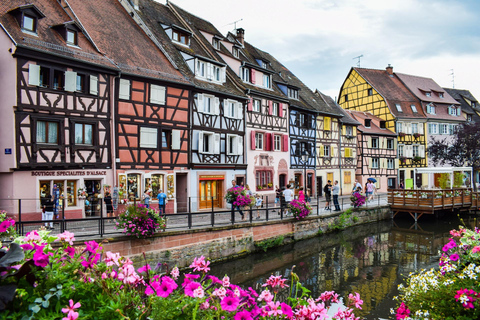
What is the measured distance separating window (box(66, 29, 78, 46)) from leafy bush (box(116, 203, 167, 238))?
30.0ft

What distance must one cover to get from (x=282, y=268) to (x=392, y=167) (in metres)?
32.5

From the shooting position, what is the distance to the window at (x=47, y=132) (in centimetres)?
1524

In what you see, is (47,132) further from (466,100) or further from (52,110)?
(466,100)

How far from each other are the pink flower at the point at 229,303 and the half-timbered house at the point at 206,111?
18126mm

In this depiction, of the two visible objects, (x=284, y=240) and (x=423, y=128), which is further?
(x=423, y=128)

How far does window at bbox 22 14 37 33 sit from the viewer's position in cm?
1535

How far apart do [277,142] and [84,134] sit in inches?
624

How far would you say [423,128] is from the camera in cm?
4472

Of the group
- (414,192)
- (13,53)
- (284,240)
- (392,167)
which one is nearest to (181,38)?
(13,53)

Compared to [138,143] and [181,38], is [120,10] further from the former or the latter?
[138,143]

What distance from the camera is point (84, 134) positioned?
1680 cm

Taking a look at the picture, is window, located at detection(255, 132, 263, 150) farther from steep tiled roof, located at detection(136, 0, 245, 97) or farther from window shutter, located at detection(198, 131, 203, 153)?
window shutter, located at detection(198, 131, 203, 153)

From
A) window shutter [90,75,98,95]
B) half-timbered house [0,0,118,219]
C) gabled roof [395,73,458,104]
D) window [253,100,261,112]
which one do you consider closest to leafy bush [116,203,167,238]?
half-timbered house [0,0,118,219]

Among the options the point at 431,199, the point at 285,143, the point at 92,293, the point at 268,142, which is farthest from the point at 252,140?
the point at 92,293
